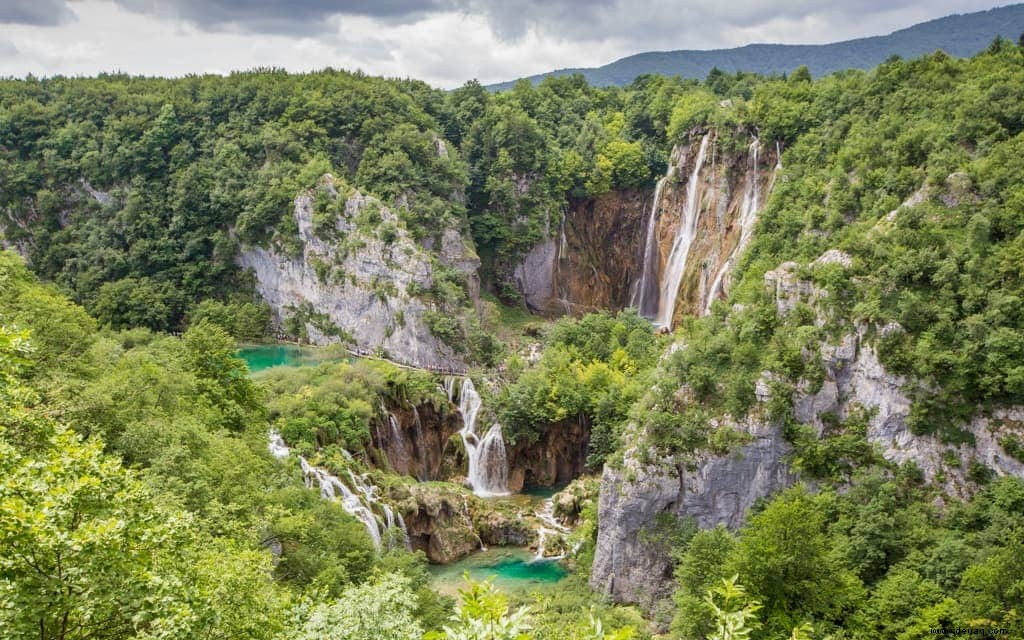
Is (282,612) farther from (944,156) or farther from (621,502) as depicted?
(944,156)

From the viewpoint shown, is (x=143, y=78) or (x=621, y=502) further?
(x=143, y=78)

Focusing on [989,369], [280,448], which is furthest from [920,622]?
[280,448]

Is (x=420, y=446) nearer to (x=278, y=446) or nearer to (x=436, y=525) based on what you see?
(x=436, y=525)

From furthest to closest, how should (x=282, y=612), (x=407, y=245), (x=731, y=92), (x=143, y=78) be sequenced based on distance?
(x=143, y=78)
(x=731, y=92)
(x=407, y=245)
(x=282, y=612)

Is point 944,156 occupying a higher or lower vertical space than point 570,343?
higher

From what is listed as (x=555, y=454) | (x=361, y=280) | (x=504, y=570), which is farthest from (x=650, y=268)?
(x=504, y=570)
